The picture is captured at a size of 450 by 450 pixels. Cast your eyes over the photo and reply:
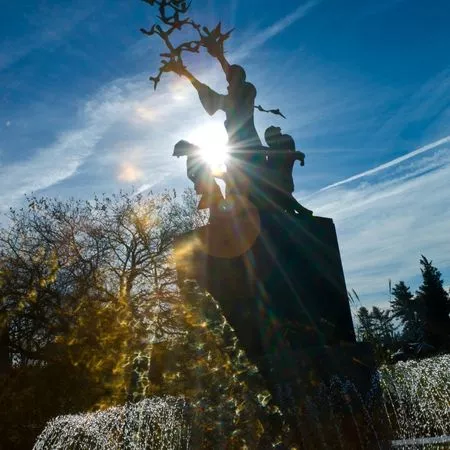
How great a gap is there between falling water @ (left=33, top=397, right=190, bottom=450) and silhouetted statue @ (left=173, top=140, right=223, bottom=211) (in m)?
3.37

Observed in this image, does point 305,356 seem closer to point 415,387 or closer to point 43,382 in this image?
point 415,387

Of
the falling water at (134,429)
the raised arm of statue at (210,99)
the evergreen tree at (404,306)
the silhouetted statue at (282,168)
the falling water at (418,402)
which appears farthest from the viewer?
the evergreen tree at (404,306)

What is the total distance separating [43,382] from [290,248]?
7020 mm

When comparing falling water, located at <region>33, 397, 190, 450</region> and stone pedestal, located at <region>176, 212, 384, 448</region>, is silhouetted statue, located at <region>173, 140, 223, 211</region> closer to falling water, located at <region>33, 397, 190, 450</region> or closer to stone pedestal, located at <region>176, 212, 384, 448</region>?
stone pedestal, located at <region>176, 212, 384, 448</region>

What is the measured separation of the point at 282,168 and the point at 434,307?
111 ft

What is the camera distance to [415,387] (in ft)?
21.9

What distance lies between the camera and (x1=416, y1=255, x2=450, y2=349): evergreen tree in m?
35.4

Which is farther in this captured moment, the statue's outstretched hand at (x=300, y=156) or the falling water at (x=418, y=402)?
the statue's outstretched hand at (x=300, y=156)

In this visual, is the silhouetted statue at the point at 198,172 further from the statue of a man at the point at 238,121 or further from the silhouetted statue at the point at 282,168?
the silhouetted statue at the point at 282,168

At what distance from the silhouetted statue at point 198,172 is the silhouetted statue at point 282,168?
2.91ft

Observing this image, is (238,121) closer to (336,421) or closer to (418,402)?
(336,421)

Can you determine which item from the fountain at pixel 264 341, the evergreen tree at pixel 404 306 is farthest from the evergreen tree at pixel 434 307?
the fountain at pixel 264 341

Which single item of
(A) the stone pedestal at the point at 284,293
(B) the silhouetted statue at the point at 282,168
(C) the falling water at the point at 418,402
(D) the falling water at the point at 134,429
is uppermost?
(B) the silhouetted statue at the point at 282,168

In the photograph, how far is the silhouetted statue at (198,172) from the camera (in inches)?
305
